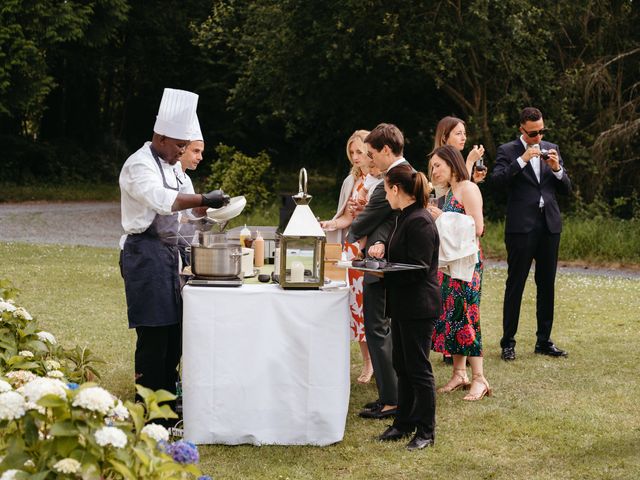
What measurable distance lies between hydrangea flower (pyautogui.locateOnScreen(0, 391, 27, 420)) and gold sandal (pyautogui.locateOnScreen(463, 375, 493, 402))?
14.0 feet

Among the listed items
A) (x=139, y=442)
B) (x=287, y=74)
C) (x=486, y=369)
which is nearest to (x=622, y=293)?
(x=486, y=369)

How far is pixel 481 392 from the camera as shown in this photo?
6688mm

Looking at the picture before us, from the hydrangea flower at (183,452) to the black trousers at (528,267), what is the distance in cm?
508

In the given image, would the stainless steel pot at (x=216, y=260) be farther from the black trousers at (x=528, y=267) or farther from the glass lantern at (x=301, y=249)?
the black trousers at (x=528, y=267)

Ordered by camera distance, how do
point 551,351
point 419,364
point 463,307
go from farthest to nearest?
point 551,351
point 463,307
point 419,364

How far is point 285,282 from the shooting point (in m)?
5.32

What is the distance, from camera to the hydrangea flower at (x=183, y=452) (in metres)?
3.19

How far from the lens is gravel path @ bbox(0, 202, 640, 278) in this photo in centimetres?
1568

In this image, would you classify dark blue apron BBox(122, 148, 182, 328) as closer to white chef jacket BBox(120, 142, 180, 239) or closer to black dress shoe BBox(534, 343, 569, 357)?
white chef jacket BBox(120, 142, 180, 239)

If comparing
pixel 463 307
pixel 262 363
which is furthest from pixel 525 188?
pixel 262 363

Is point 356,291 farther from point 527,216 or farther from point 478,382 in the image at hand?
point 527,216

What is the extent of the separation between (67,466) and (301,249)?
2873mm

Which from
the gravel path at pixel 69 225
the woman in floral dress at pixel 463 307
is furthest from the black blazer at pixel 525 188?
the gravel path at pixel 69 225

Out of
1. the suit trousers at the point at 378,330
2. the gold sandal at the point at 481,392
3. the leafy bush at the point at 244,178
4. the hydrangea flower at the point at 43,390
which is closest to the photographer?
the hydrangea flower at the point at 43,390
